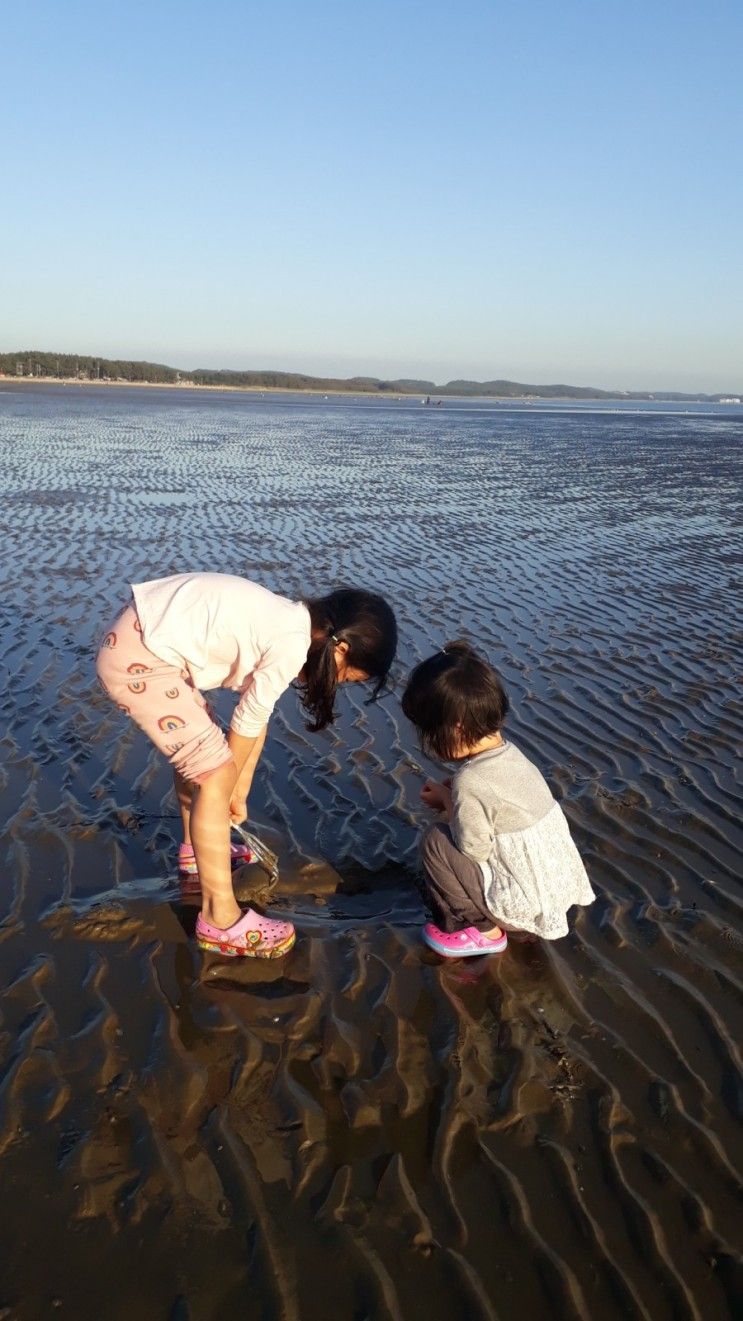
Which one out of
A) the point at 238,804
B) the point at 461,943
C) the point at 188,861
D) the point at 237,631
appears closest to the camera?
the point at 237,631

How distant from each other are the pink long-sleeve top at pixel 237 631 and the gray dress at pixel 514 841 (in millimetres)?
880

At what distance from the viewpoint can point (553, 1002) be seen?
11.6 ft

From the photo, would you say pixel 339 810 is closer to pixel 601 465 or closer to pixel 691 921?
pixel 691 921

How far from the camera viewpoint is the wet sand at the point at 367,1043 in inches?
95.5

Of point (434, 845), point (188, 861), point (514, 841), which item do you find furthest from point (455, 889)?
point (188, 861)

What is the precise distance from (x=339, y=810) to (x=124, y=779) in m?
1.30

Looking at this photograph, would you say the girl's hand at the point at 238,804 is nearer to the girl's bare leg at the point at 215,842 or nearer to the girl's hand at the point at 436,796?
the girl's bare leg at the point at 215,842

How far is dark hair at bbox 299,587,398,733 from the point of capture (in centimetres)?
357

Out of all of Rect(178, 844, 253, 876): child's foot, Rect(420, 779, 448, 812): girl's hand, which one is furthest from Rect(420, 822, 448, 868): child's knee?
Rect(178, 844, 253, 876): child's foot

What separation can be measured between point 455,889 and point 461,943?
22cm

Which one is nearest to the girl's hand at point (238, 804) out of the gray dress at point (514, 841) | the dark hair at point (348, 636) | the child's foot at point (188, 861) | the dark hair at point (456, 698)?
the child's foot at point (188, 861)

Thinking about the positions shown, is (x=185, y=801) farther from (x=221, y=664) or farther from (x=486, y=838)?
(x=486, y=838)

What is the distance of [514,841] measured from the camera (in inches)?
145

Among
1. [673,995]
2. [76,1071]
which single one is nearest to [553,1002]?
[673,995]
